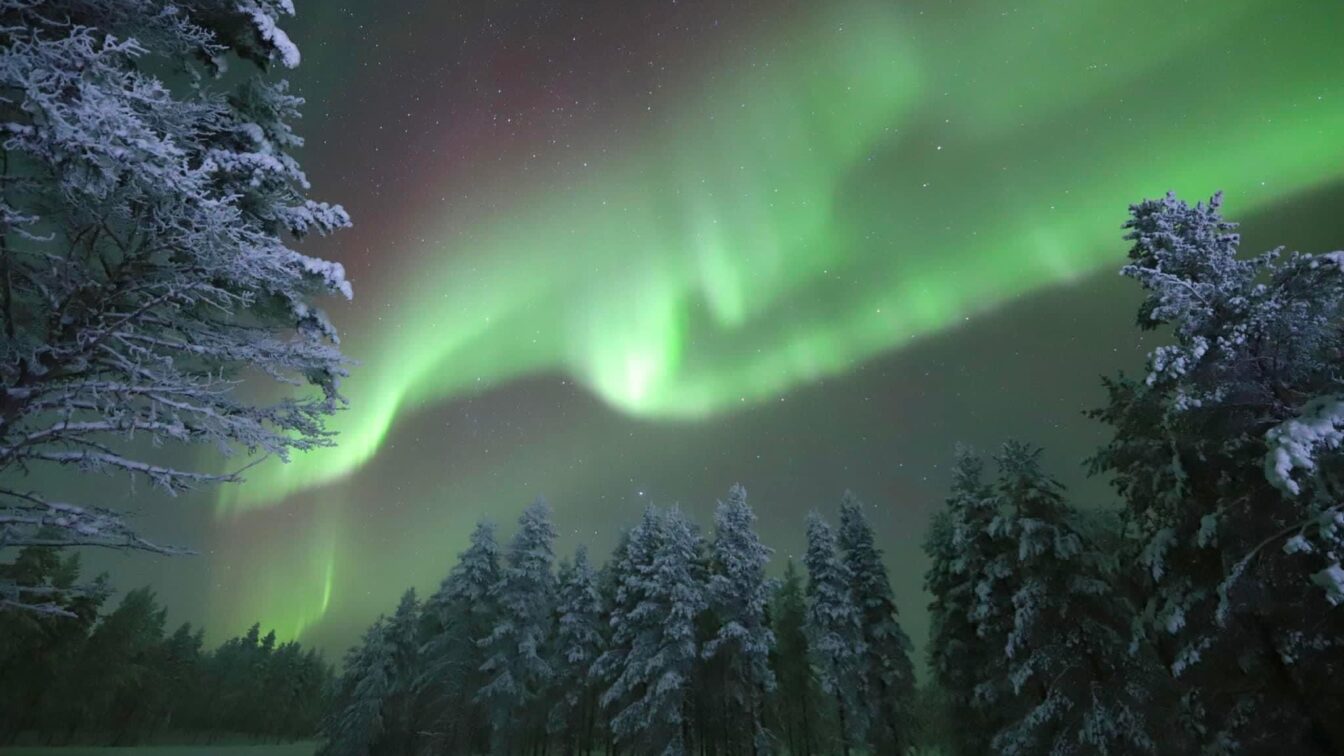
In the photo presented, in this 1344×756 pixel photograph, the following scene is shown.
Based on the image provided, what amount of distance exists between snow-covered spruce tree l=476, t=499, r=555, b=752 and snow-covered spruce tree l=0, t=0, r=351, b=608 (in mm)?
23204

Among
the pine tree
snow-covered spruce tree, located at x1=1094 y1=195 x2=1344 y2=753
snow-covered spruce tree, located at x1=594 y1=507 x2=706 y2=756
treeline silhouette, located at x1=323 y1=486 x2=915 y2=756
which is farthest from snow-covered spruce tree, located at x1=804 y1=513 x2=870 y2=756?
snow-covered spruce tree, located at x1=1094 y1=195 x2=1344 y2=753

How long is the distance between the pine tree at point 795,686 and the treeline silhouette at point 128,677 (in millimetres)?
29141

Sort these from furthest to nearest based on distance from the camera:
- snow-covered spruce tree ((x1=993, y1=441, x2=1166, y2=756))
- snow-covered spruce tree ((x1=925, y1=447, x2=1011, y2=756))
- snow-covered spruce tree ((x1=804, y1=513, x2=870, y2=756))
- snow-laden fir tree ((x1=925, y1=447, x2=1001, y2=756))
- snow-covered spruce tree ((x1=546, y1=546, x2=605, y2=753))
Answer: snow-covered spruce tree ((x1=546, y1=546, x2=605, y2=753)) → snow-covered spruce tree ((x1=804, y1=513, x2=870, y2=756)) → snow-laden fir tree ((x1=925, y1=447, x2=1001, y2=756)) → snow-covered spruce tree ((x1=925, y1=447, x2=1011, y2=756)) → snow-covered spruce tree ((x1=993, y1=441, x2=1166, y2=756))

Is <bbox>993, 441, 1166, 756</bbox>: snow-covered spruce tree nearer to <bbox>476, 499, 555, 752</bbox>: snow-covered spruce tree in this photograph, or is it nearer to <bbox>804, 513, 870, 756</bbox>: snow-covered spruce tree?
<bbox>804, 513, 870, 756</bbox>: snow-covered spruce tree

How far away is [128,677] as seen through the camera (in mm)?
49469

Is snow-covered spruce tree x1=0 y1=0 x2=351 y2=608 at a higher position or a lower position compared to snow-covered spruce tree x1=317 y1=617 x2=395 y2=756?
higher

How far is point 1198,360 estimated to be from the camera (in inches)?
447

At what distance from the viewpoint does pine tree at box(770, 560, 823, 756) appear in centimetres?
3328

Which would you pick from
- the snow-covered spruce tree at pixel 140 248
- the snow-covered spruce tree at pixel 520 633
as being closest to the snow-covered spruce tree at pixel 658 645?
the snow-covered spruce tree at pixel 520 633

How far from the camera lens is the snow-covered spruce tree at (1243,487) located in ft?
35.7

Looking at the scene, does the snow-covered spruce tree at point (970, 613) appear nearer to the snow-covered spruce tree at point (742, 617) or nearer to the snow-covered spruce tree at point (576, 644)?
the snow-covered spruce tree at point (742, 617)

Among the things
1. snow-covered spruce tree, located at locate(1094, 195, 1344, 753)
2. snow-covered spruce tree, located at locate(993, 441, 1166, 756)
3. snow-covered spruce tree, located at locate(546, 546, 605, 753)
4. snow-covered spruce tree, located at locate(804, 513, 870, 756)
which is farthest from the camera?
snow-covered spruce tree, located at locate(546, 546, 605, 753)

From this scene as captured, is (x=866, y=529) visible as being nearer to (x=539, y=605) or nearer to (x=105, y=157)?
(x=539, y=605)

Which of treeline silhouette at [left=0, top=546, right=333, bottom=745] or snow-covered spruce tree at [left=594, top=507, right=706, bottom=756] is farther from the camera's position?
treeline silhouette at [left=0, top=546, right=333, bottom=745]
